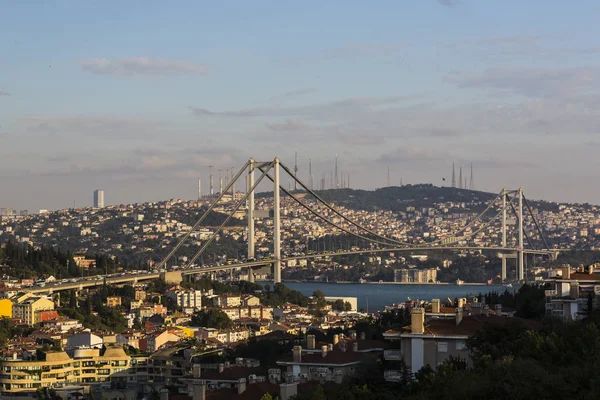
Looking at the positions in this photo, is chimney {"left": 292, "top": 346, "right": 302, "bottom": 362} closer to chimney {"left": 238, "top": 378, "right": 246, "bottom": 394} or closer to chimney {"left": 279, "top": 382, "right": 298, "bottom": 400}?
chimney {"left": 238, "top": 378, "right": 246, "bottom": 394}

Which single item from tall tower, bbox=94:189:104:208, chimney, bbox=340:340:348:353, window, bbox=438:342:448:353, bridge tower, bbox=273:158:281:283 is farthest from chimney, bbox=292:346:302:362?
tall tower, bbox=94:189:104:208

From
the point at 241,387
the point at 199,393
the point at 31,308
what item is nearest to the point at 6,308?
the point at 31,308

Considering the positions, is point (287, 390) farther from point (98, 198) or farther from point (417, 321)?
point (98, 198)

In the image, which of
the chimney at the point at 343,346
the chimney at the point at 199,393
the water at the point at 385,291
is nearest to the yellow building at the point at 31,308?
the water at the point at 385,291

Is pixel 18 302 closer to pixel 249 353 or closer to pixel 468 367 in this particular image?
pixel 249 353

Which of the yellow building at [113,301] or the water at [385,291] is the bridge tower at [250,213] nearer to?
the water at [385,291]

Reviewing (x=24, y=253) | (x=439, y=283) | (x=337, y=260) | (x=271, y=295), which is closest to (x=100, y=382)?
(x=271, y=295)
